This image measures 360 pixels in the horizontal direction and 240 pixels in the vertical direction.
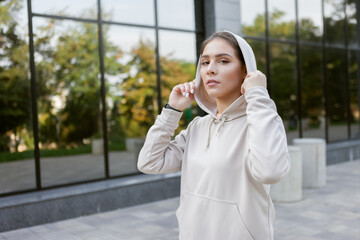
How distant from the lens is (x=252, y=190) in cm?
157

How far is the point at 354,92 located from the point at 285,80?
8.42 feet

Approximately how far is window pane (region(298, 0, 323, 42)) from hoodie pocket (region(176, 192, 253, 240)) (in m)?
10.4

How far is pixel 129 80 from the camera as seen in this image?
12.4 metres

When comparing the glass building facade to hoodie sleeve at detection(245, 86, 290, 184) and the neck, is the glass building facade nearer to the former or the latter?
the neck

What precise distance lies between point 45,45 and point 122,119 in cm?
340

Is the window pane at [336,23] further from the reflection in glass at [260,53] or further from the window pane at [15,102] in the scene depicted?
the window pane at [15,102]

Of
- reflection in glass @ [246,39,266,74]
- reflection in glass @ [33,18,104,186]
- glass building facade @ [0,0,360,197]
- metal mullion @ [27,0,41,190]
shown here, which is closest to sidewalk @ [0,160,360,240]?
metal mullion @ [27,0,41,190]

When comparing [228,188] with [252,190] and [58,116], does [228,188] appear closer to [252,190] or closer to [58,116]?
[252,190]

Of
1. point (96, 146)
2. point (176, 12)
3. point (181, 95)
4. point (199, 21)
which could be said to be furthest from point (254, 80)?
point (96, 146)

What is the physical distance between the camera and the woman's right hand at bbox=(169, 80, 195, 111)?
6.01ft

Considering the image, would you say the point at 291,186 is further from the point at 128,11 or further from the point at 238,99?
the point at 128,11

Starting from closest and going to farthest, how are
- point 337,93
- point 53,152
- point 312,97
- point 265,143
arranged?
point 265,143 < point 53,152 < point 312,97 < point 337,93

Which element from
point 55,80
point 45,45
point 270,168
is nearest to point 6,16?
point 45,45

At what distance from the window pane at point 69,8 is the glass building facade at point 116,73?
0.03 meters
